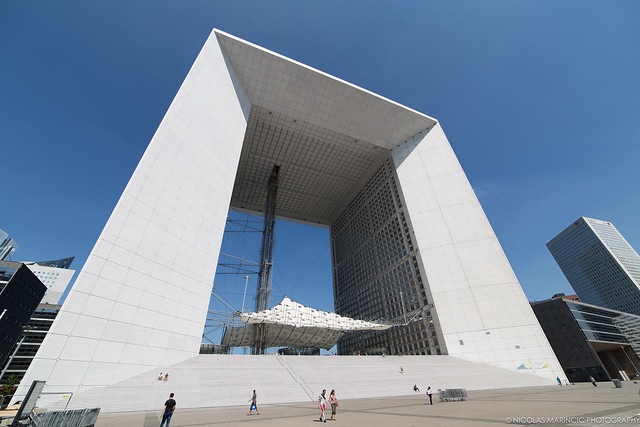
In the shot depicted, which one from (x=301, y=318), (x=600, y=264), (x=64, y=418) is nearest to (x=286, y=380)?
(x=64, y=418)

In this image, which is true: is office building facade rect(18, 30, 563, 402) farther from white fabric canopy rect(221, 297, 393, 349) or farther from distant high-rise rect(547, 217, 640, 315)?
distant high-rise rect(547, 217, 640, 315)

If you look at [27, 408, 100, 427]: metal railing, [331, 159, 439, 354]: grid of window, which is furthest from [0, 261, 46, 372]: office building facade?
[27, 408, 100, 427]: metal railing

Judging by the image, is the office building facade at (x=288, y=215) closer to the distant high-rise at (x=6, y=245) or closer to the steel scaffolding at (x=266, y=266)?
the steel scaffolding at (x=266, y=266)

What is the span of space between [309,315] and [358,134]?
2428cm

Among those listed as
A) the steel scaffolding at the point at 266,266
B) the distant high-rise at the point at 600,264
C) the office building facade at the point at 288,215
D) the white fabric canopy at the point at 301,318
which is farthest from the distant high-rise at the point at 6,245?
the distant high-rise at the point at 600,264

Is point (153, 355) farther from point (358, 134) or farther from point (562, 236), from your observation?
point (562, 236)

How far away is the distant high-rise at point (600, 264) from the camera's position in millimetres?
110875

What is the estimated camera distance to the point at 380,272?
40.3 metres

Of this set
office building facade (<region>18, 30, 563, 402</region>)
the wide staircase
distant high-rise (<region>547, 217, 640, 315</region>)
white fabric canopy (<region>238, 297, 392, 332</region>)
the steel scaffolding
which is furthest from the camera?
distant high-rise (<region>547, 217, 640, 315</region>)

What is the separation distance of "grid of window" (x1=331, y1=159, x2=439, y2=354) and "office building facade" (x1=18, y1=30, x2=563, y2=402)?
0.73 feet

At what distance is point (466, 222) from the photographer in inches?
1282

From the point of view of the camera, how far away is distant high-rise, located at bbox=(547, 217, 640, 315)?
111 meters

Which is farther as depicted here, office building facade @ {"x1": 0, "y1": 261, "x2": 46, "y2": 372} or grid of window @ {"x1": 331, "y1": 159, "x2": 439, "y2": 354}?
office building facade @ {"x1": 0, "y1": 261, "x2": 46, "y2": 372}

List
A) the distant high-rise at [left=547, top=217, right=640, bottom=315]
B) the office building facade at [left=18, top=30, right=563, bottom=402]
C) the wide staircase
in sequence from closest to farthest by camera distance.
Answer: the wide staircase, the office building facade at [left=18, top=30, right=563, bottom=402], the distant high-rise at [left=547, top=217, right=640, bottom=315]
